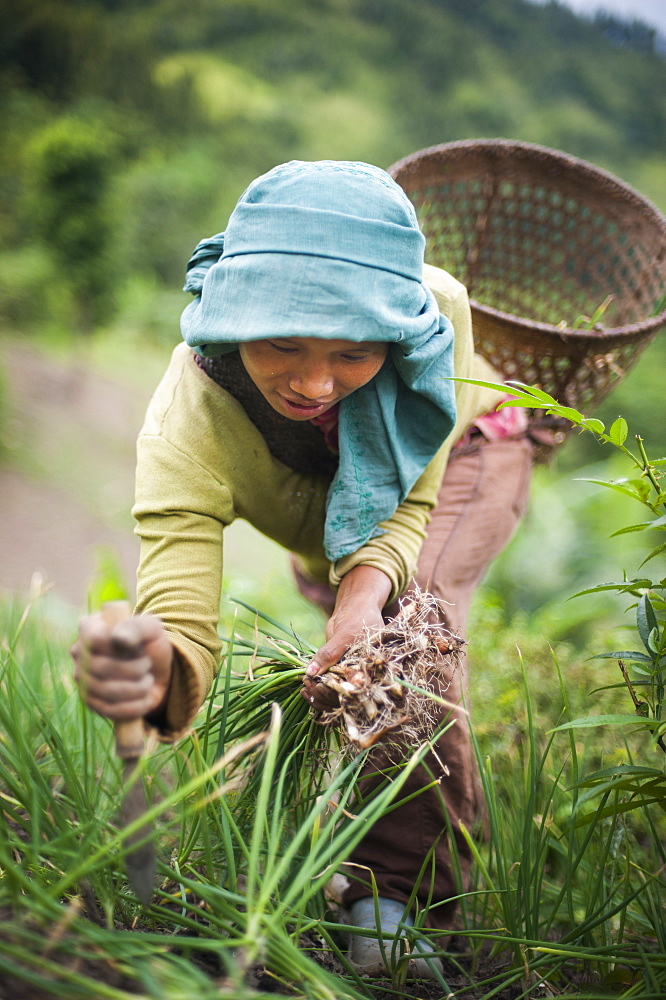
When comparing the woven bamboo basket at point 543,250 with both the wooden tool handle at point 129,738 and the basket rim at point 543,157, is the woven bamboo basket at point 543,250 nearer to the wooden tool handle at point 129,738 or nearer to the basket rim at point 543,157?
the basket rim at point 543,157

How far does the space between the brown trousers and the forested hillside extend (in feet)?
14.1

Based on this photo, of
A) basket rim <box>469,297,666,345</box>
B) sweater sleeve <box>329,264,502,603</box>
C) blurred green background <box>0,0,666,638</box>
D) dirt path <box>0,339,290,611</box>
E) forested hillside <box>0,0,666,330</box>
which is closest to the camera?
sweater sleeve <box>329,264,502,603</box>

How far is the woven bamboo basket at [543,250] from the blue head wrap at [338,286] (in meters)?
0.48

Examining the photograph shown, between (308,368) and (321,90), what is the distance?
17.8 feet

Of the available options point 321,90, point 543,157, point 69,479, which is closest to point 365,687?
point 543,157

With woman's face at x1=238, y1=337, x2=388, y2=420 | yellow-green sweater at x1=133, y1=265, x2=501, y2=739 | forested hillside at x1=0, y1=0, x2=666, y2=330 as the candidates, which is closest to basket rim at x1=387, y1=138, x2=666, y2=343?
yellow-green sweater at x1=133, y1=265, x2=501, y2=739

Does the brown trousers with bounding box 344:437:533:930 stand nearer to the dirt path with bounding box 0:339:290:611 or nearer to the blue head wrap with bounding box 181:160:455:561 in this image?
the blue head wrap with bounding box 181:160:455:561

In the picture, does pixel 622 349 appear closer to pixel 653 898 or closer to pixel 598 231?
pixel 598 231

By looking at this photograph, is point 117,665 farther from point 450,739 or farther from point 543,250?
point 543,250

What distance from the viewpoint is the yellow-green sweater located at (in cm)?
105

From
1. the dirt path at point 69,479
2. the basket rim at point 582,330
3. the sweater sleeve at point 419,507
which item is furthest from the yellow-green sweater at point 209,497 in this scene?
the dirt path at point 69,479

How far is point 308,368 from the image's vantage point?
3.12 ft

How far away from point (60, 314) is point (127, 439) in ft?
3.00

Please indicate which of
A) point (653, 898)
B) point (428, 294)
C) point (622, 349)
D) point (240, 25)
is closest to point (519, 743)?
point (653, 898)
